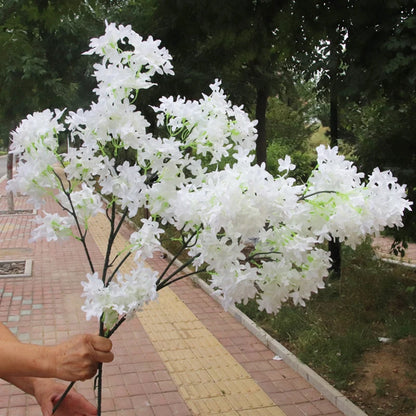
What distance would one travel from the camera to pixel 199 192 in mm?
1741

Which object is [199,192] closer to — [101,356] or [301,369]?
[101,356]

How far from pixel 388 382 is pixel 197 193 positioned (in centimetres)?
388

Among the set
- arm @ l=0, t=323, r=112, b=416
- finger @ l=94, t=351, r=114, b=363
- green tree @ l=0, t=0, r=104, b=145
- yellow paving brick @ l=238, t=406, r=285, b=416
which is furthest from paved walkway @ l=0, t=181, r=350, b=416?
finger @ l=94, t=351, r=114, b=363

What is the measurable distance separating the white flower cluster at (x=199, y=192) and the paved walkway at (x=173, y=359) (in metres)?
3.09

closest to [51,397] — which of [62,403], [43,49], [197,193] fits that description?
[62,403]

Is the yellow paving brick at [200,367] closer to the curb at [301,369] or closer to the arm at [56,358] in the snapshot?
the curb at [301,369]

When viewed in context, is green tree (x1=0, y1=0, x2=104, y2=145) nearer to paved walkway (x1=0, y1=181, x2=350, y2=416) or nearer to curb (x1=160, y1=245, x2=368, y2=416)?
curb (x1=160, y1=245, x2=368, y2=416)

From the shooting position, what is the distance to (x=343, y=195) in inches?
69.4

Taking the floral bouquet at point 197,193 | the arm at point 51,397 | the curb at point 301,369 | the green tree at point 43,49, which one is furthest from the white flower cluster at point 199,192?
the green tree at point 43,49

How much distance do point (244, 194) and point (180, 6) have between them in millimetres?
3383

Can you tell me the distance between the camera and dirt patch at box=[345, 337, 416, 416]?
15.0 feet

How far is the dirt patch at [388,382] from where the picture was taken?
4582mm

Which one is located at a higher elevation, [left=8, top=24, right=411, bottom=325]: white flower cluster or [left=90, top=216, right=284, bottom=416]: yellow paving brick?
[left=8, top=24, right=411, bottom=325]: white flower cluster

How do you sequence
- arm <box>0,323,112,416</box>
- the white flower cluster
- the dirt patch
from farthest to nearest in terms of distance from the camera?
the dirt patch → arm <box>0,323,112,416</box> → the white flower cluster
